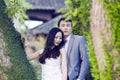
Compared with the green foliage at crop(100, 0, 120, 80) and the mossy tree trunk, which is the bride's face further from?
the green foliage at crop(100, 0, 120, 80)

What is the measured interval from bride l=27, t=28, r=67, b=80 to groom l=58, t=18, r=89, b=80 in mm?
100

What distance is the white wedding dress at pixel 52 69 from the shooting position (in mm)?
6875

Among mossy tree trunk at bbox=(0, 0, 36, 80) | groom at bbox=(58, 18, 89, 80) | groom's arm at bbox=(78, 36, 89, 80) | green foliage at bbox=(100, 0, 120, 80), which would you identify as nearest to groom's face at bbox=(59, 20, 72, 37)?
groom at bbox=(58, 18, 89, 80)

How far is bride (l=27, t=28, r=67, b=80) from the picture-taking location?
22.3ft

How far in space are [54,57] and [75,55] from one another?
281mm

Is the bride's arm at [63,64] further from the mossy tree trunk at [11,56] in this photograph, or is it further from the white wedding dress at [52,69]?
the mossy tree trunk at [11,56]

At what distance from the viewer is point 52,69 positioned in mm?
6895

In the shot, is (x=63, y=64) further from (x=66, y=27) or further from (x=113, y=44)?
(x=113, y=44)

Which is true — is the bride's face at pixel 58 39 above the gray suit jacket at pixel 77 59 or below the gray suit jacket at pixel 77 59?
above

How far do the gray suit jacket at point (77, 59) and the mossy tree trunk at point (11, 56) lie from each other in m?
0.53

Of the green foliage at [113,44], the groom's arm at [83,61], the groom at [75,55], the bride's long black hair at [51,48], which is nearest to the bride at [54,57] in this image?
the bride's long black hair at [51,48]

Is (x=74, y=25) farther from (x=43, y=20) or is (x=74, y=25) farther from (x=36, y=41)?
(x=43, y=20)

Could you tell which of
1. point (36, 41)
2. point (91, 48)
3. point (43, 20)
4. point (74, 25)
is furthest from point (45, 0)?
point (91, 48)

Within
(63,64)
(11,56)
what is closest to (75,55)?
(63,64)
